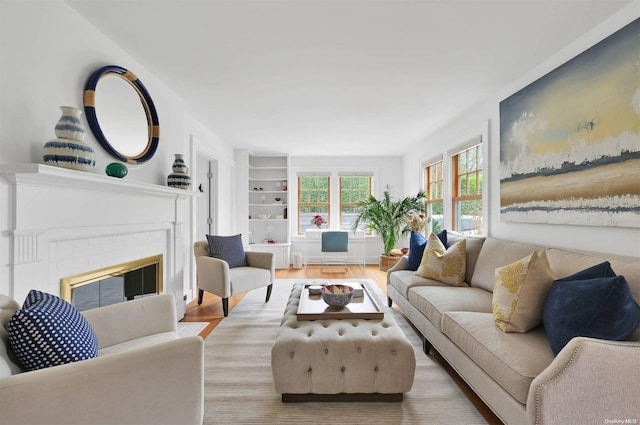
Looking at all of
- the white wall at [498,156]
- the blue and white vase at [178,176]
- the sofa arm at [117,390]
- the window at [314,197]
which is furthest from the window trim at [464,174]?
the sofa arm at [117,390]

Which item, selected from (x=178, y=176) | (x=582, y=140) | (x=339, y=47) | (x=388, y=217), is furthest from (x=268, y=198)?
(x=582, y=140)

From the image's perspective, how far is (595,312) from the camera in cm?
141

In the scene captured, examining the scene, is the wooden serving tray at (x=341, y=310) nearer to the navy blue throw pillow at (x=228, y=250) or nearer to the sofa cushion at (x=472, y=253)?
the sofa cushion at (x=472, y=253)

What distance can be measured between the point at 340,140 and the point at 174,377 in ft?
14.9

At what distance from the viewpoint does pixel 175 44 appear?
2289 mm

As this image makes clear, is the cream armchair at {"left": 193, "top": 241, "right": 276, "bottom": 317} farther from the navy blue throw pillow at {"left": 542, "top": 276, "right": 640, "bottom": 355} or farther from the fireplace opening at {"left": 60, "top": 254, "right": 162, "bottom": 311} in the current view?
the navy blue throw pillow at {"left": 542, "top": 276, "right": 640, "bottom": 355}

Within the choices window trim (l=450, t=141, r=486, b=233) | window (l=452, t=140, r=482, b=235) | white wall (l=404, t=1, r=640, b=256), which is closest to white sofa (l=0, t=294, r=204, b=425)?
white wall (l=404, t=1, r=640, b=256)

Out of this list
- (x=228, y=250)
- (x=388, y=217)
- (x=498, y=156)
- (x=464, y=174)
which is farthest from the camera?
(x=388, y=217)

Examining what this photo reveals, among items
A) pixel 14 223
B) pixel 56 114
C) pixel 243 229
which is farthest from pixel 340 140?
pixel 14 223

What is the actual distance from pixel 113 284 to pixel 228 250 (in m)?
1.50

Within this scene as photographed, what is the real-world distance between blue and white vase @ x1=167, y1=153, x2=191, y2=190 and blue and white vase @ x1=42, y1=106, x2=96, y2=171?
1.26m

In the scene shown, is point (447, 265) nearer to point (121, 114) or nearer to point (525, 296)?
point (525, 296)

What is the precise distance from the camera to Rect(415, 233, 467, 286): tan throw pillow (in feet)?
9.66

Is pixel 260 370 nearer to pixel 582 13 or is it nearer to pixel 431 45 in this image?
pixel 431 45
